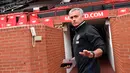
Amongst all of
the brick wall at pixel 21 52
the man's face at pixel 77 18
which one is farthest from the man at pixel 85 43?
the brick wall at pixel 21 52

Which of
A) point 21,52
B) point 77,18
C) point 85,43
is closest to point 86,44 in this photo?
point 85,43

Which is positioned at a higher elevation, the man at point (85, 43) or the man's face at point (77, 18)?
the man's face at point (77, 18)

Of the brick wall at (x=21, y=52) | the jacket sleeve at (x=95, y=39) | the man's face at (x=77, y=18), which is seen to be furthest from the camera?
the brick wall at (x=21, y=52)

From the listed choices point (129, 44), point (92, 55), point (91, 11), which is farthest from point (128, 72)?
point (91, 11)

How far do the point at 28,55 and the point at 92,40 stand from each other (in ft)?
8.27

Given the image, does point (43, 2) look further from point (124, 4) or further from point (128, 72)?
point (128, 72)

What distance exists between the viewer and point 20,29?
16.4ft

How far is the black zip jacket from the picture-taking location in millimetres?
2812

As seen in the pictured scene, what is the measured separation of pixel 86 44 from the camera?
2881 millimetres

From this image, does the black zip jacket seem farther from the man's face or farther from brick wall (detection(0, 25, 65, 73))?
brick wall (detection(0, 25, 65, 73))

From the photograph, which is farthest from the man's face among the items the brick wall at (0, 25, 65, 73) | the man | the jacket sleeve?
the brick wall at (0, 25, 65, 73)

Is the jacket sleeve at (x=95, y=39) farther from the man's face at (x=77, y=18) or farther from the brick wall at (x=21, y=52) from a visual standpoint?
the brick wall at (x=21, y=52)

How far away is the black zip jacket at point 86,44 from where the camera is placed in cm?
281

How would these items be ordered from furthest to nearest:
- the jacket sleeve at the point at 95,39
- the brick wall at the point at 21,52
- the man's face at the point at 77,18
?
the brick wall at the point at 21,52 < the man's face at the point at 77,18 < the jacket sleeve at the point at 95,39
